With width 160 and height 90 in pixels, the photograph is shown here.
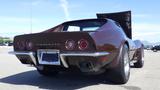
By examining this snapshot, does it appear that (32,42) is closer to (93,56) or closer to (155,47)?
(93,56)

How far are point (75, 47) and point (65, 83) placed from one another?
4.05ft

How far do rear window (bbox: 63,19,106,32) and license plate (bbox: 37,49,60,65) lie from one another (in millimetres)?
1428

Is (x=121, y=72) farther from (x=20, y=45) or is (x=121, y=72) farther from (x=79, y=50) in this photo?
(x=20, y=45)

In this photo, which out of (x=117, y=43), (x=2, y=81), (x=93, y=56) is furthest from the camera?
(x=2, y=81)

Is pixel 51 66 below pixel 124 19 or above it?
below

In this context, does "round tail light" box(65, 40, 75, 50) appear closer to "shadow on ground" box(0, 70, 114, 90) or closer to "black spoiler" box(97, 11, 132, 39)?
"shadow on ground" box(0, 70, 114, 90)

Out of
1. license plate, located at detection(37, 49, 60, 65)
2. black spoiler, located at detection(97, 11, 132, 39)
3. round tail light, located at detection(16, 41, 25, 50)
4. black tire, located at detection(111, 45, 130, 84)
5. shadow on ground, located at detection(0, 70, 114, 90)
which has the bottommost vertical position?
shadow on ground, located at detection(0, 70, 114, 90)

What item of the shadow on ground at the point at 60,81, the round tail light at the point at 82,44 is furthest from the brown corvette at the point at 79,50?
the shadow on ground at the point at 60,81

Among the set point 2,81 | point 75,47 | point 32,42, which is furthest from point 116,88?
point 2,81

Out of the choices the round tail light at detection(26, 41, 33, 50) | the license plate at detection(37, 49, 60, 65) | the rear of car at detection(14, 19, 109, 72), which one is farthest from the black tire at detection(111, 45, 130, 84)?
the round tail light at detection(26, 41, 33, 50)

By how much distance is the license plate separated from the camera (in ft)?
18.1

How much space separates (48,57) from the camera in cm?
566

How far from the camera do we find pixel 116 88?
18.8 feet

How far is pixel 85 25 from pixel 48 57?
1.79m
